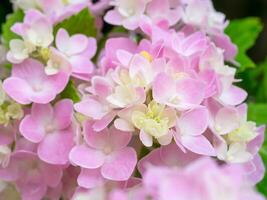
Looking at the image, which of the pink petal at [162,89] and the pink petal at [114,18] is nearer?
the pink petal at [162,89]

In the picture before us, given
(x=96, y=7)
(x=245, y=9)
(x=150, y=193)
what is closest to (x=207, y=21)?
(x=96, y=7)

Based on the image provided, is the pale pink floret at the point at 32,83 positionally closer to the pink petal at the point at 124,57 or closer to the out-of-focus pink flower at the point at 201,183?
the pink petal at the point at 124,57

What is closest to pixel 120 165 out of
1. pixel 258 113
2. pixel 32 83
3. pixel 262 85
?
pixel 32 83

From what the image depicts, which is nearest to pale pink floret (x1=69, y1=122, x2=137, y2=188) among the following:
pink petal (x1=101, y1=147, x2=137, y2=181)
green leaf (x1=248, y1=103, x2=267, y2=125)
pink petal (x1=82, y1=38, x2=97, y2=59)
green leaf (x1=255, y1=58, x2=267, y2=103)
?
pink petal (x1=101, y1=147, x2=137, y2=181)

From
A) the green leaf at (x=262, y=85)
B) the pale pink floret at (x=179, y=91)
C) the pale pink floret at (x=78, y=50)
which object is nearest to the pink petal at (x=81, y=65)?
the pale pink floret at (x=78, y=50)

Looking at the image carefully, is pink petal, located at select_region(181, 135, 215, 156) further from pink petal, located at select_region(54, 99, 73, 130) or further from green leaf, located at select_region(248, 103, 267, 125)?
green leaf, located at select_region(248, 103, 267, 125)

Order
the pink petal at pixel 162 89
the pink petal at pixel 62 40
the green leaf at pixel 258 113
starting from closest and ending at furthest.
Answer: the pink petal at pixel 162 89 < the pink petal at pixel 62 40 < the green leaf at pixel 258 113

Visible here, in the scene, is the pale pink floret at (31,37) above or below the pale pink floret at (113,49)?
above
